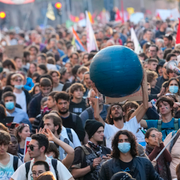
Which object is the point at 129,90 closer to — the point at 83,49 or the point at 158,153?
the point at 158,153

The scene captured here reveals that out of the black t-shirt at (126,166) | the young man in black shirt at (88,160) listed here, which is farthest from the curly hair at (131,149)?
the young man in black shirt at (88,160)

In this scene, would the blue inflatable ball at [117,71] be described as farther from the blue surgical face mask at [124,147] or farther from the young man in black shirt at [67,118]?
the young man in black shirt at [67,118]

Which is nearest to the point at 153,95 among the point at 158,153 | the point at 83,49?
the point at 158,153

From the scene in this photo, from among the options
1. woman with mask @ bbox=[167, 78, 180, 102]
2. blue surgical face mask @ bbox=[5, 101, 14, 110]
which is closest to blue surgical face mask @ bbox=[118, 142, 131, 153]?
woman with mask @ bbox=[167, 78, 180, 102]

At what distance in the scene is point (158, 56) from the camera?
12.2m

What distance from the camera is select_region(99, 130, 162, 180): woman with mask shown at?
5066mm

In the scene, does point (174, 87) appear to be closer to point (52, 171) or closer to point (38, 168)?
point (52, 171)

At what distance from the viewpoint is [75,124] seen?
287 inches

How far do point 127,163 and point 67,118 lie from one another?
7.66ft

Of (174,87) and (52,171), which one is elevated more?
(174,87)

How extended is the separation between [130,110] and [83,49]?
857 centimetres

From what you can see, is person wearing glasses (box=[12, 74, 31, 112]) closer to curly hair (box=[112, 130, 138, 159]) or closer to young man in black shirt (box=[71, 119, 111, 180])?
young man in black shirt (box=[71, 119, 111, 180])

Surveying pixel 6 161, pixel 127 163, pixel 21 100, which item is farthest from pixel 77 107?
pixel 127 163

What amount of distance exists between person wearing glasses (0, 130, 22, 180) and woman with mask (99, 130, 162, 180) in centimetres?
120
